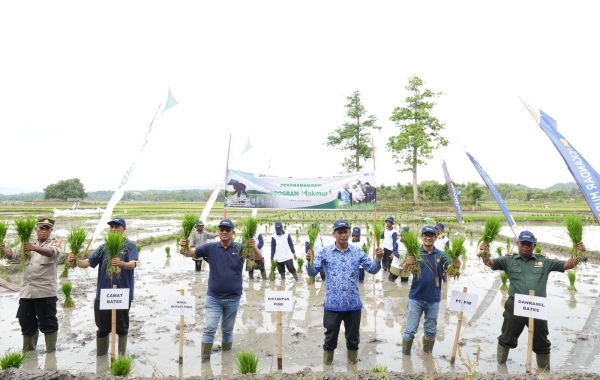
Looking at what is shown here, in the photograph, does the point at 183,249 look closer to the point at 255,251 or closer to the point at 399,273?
the point at 255,251

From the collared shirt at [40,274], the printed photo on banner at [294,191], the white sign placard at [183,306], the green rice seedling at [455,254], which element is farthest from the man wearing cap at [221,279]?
the printed photo on banner at [294,191]

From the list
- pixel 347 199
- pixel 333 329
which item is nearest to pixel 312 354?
pixel 333 329

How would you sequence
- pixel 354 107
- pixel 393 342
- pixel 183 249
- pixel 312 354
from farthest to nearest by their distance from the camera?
pixel 354 107 → pixel 393 342 → pixel 312 354 → pixel 183 249

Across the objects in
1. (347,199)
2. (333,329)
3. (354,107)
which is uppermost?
(354,107)

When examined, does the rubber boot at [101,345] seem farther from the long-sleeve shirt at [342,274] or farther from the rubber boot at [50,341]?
the long-sleeve shirt at [342,274]

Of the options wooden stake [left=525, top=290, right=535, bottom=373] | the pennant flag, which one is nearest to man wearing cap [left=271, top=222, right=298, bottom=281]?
wooden stake [left=525, top=290, right=535, bottom=373]

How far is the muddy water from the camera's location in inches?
184

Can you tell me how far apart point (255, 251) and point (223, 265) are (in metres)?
0.44

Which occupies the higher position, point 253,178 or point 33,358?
point 253,178

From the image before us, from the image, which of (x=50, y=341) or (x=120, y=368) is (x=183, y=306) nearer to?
(x=120, y=368)

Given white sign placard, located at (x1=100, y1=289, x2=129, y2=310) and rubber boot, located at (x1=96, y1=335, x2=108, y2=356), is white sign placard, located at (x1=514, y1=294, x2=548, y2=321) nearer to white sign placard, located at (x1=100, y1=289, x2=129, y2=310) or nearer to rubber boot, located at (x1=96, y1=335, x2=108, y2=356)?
white sign placard, located at (x1=100, y1=289, x2=129, y2=310)

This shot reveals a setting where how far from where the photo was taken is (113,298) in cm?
439

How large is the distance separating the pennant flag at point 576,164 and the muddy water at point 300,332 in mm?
2167

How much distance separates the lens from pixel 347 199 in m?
11.1
